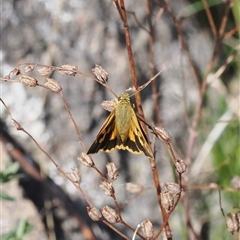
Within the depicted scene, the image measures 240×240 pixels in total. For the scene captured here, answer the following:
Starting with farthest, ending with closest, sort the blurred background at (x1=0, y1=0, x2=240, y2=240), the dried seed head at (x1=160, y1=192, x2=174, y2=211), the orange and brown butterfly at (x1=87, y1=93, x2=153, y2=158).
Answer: the blurred background at (x1=0, y1=0, x2=240, y2=240) < the orange and brown butterfly at (x1=87, y1=93, x2=153, y2=158) < the dried seed head at (x1=160, y1=192, x2=174, y2=211)

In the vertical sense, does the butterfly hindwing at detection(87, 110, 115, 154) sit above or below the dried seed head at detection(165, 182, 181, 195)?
above

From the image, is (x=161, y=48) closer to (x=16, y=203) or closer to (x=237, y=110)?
(x=237, y=110)

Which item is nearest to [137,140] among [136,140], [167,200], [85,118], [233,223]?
[136,140]

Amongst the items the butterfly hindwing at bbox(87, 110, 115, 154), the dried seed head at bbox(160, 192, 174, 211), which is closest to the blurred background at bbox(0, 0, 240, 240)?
the butterfly hindwing at bbox(87, 110, 115, 154)

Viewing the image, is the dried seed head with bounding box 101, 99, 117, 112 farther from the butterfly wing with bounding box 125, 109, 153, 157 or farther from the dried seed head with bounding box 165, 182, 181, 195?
the dried seed head with bounding box 165, 182, 181, 195

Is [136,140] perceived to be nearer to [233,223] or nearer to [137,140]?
[137,140]

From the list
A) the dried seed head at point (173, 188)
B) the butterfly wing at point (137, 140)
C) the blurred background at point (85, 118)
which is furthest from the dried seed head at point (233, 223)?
the blurred background at point (85, 118)

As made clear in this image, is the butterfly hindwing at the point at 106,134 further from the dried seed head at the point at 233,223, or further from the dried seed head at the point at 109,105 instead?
the dried seed head at the point at 233,223
